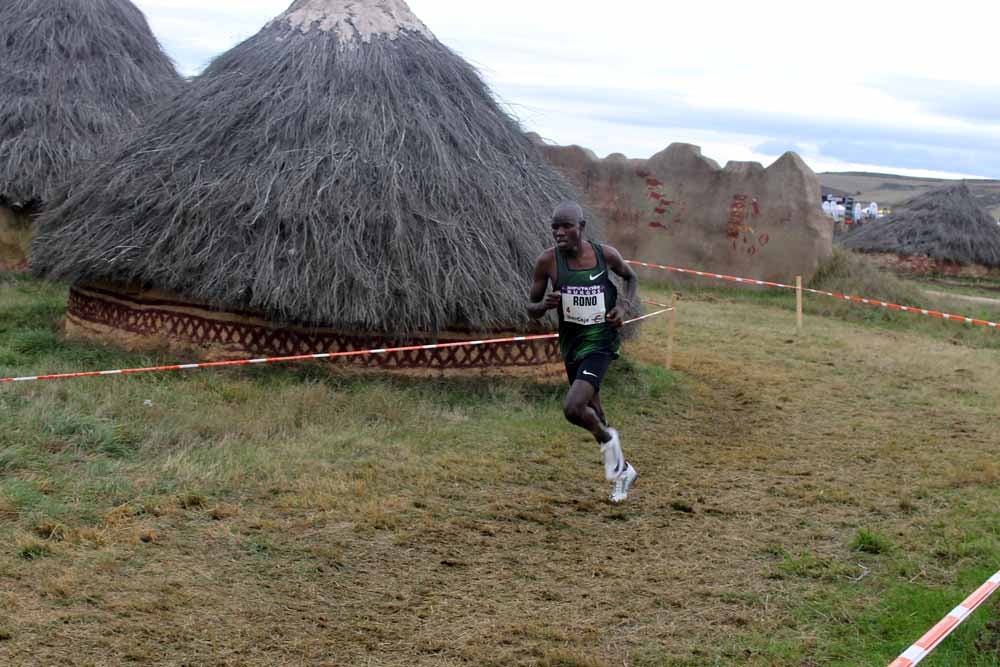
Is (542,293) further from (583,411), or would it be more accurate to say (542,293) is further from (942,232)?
(942,232)

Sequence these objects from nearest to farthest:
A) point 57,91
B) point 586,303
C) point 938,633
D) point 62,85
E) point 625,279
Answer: point 938,633 < point 586,303 < point 625,279 < point 57,91 < point 62,85

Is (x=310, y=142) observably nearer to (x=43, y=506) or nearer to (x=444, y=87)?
(x=444, y=87)

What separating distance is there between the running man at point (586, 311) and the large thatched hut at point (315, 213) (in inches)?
79.6

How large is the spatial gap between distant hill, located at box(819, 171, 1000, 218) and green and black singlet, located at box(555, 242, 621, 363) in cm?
5823

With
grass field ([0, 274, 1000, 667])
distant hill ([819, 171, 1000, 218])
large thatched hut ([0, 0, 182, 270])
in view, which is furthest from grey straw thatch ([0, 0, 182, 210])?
distant hill ([819, 171, 1000, 218])

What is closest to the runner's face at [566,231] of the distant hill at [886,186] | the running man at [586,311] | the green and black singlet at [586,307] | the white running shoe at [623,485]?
the running man at [586,311]

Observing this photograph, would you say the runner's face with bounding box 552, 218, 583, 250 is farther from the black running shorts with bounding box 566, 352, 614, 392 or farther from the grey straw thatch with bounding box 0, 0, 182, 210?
the grey straw thatch with bounding box 0, 0, 182, 210

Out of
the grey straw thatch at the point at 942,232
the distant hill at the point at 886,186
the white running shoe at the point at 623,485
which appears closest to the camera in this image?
the white running shoe at the point at 623,485

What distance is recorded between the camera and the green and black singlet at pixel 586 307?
5.61 metres

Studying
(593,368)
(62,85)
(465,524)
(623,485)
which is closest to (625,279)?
(593,368)

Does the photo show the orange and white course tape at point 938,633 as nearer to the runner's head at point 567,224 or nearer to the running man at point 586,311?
the running man at point 586,311

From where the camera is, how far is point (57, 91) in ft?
44.1

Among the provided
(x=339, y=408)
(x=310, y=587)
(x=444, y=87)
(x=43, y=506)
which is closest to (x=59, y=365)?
(x=339, y=408)

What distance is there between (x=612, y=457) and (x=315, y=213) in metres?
3.24
